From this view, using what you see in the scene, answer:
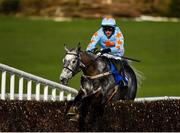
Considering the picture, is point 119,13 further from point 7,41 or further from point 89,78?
point 89,78

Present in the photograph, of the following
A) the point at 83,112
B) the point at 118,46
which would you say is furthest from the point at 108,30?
the point at 83,112

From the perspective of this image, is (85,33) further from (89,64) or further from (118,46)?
(89,64)

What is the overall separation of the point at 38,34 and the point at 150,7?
8505 millimetres

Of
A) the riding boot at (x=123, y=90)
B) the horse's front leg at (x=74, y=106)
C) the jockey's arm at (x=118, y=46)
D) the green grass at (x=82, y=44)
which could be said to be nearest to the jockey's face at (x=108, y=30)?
the jockey's arm at (x=118, y=46)

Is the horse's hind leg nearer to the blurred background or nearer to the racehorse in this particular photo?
the racehorse

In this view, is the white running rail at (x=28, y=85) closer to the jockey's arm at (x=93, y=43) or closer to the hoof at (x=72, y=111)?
the jockey's arm at (x=93, y=43)

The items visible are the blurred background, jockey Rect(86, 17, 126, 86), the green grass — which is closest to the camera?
jockey Rect(86, 17, 126, 86)

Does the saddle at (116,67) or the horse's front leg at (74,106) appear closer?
the horse's front leg at (74,106)

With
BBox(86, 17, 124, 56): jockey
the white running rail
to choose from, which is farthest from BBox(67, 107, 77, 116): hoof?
the white running rail

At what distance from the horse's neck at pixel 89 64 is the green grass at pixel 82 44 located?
35.4 ft

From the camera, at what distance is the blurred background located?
26244 mm

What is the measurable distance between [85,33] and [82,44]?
151 inches

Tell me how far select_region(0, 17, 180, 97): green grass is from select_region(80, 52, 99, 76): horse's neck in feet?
35.4

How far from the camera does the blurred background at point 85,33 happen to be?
26244mm
